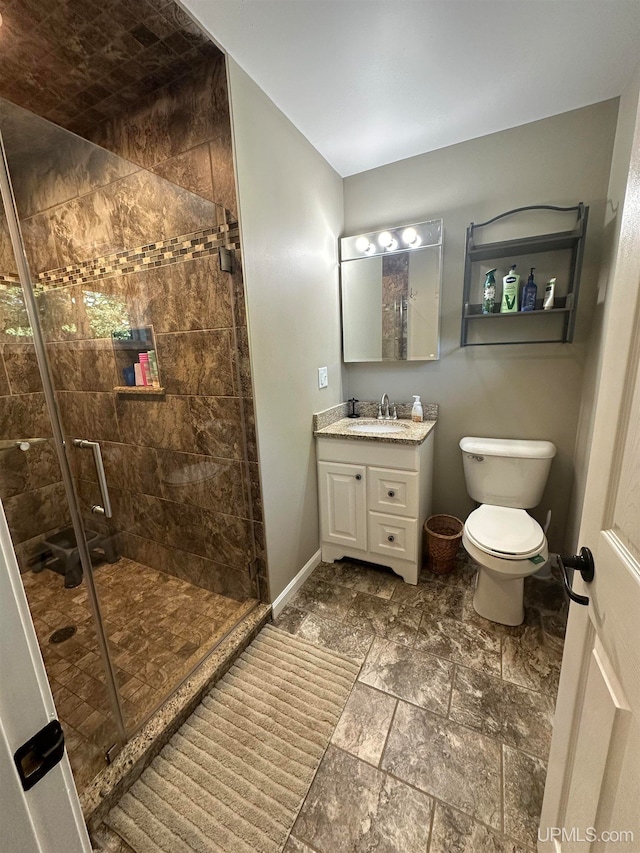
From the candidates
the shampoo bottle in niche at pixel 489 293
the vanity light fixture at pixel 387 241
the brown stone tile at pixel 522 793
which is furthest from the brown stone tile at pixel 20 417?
the shampoo bottle in niche at pixel 489 293

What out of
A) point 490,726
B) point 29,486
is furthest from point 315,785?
point 29,486

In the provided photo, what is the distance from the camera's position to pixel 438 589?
6.37 feet

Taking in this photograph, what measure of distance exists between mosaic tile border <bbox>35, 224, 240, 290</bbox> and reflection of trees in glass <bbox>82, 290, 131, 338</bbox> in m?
0.10

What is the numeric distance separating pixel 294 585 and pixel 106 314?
1.90m

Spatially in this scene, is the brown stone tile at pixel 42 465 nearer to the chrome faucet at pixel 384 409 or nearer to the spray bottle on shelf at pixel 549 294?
the chrome faucet at pixel 384 409

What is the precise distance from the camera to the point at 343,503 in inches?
81.7

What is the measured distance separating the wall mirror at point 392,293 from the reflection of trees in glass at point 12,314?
6.03 ft

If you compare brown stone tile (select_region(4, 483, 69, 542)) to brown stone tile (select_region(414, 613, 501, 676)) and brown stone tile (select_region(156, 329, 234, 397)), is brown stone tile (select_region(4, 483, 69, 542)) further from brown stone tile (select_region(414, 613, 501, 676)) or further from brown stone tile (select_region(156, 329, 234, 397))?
brown stone tile (select_region(414, 613, 501, 676))

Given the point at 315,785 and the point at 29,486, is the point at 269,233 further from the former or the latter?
the point at 315,785

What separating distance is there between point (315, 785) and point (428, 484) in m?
1.52

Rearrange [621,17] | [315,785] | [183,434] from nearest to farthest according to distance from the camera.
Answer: [315,785], [621,17], [183,434]

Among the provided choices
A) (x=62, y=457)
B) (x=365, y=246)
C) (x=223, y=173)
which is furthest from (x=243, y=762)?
(x=365, y=246)

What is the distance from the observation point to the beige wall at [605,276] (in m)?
1.40

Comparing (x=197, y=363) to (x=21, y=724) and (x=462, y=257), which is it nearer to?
(x=21, y=724)
